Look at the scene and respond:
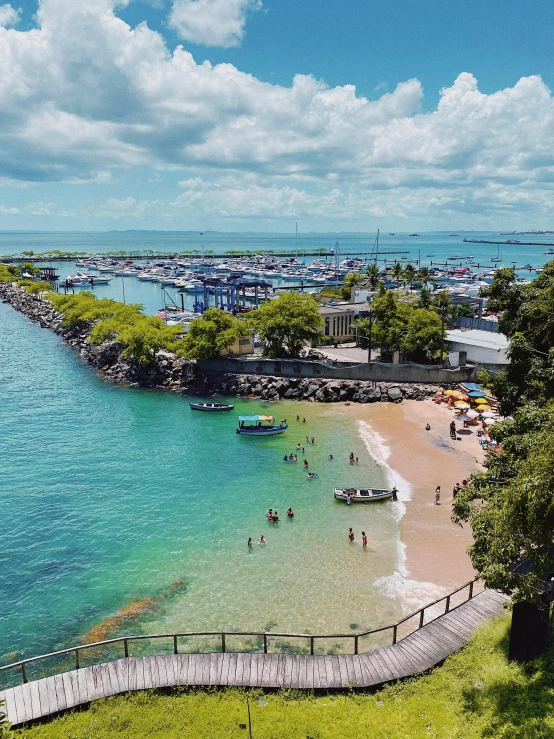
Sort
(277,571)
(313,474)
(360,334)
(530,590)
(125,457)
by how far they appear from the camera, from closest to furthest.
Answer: (530,590) < (277,571) < (313,474) < (125,457) < (360,334)

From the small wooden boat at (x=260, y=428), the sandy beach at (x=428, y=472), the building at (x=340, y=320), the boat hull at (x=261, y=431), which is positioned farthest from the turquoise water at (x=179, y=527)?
the building at (x=340, y=320)

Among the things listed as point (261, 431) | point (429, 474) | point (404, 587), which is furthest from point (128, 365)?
point (404, 587)

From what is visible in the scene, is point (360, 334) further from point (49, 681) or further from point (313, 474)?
point (49, 681)

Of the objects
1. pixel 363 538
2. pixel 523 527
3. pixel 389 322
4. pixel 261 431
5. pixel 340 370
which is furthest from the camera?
pixel 389 322

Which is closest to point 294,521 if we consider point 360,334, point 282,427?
point 282,427

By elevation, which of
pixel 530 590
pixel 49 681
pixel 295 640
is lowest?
pixel 295 640

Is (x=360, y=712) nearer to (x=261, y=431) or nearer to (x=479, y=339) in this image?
(x=261, y=431)

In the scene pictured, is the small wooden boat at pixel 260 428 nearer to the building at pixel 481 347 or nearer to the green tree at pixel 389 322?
the green tree at pixel 389 322
